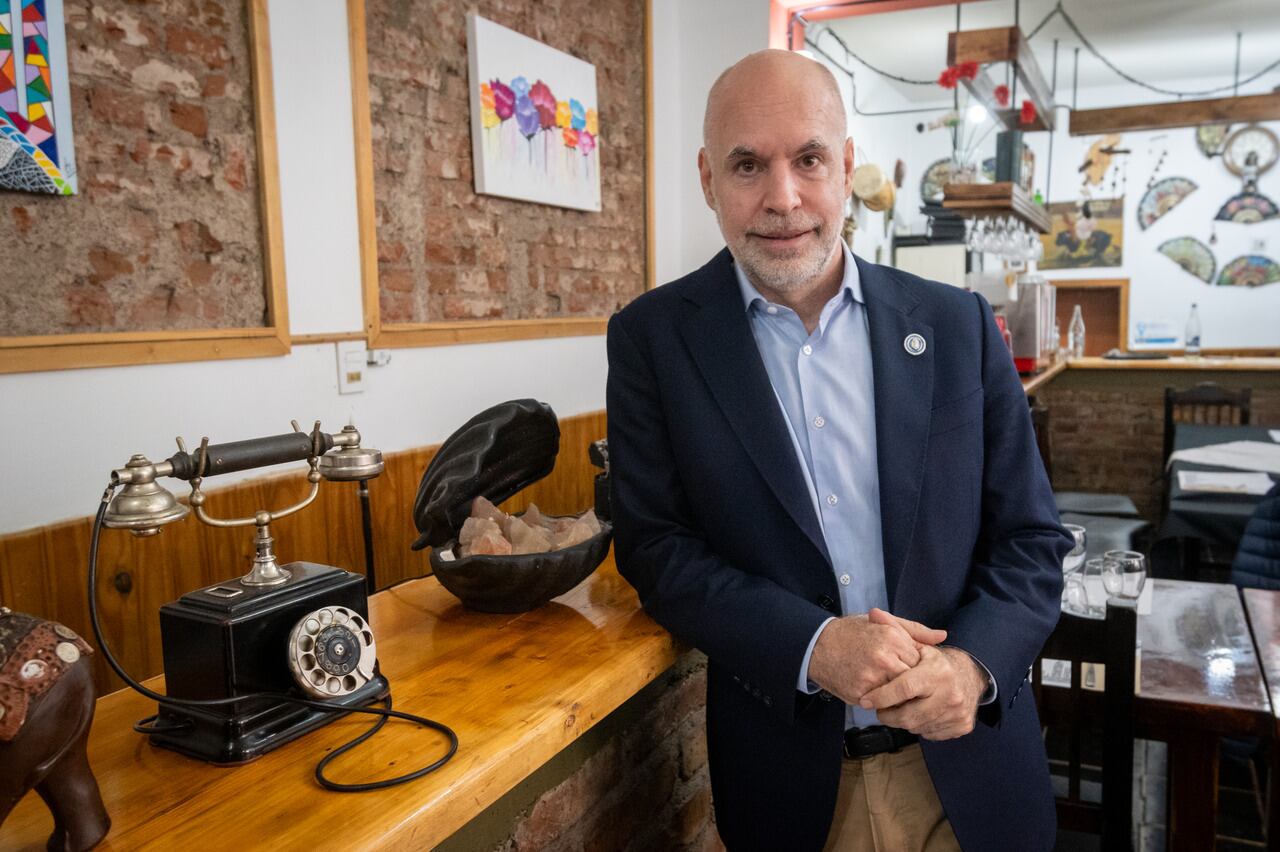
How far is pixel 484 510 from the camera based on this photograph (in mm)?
1538

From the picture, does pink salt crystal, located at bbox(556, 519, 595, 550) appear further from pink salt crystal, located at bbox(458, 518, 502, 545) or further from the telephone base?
the telephone base

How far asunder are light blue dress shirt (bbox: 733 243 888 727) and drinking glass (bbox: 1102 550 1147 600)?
39.4 inches

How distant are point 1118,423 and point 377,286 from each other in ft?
17.8

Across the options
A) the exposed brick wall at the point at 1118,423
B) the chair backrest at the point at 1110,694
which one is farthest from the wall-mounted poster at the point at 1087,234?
the chair backrest at the point at 1110,694

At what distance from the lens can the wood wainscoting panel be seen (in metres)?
1.79

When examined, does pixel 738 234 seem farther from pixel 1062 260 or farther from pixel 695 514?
pixel 1062 260

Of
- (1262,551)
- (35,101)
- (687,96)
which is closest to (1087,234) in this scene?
(687,96)

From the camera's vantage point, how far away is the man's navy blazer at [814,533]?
53.8 inches

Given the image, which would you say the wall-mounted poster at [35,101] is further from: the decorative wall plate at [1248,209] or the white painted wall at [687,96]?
the decorative wall plate at [1248,209]

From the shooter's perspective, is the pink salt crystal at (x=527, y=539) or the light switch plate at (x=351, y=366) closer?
the pink salt crystal at (x=527, y=539)

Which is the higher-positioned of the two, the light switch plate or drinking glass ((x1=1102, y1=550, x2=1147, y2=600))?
the light switch plate

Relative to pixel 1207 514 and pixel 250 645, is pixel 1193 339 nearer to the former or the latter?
pixel 1207 514

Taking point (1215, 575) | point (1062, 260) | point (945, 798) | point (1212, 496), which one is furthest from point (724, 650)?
point (1062, 260)

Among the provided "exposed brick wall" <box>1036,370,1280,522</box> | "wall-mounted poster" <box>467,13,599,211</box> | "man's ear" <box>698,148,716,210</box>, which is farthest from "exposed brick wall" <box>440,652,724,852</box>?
"exposed brick wall" <box>1036,370,1280,522</box>
